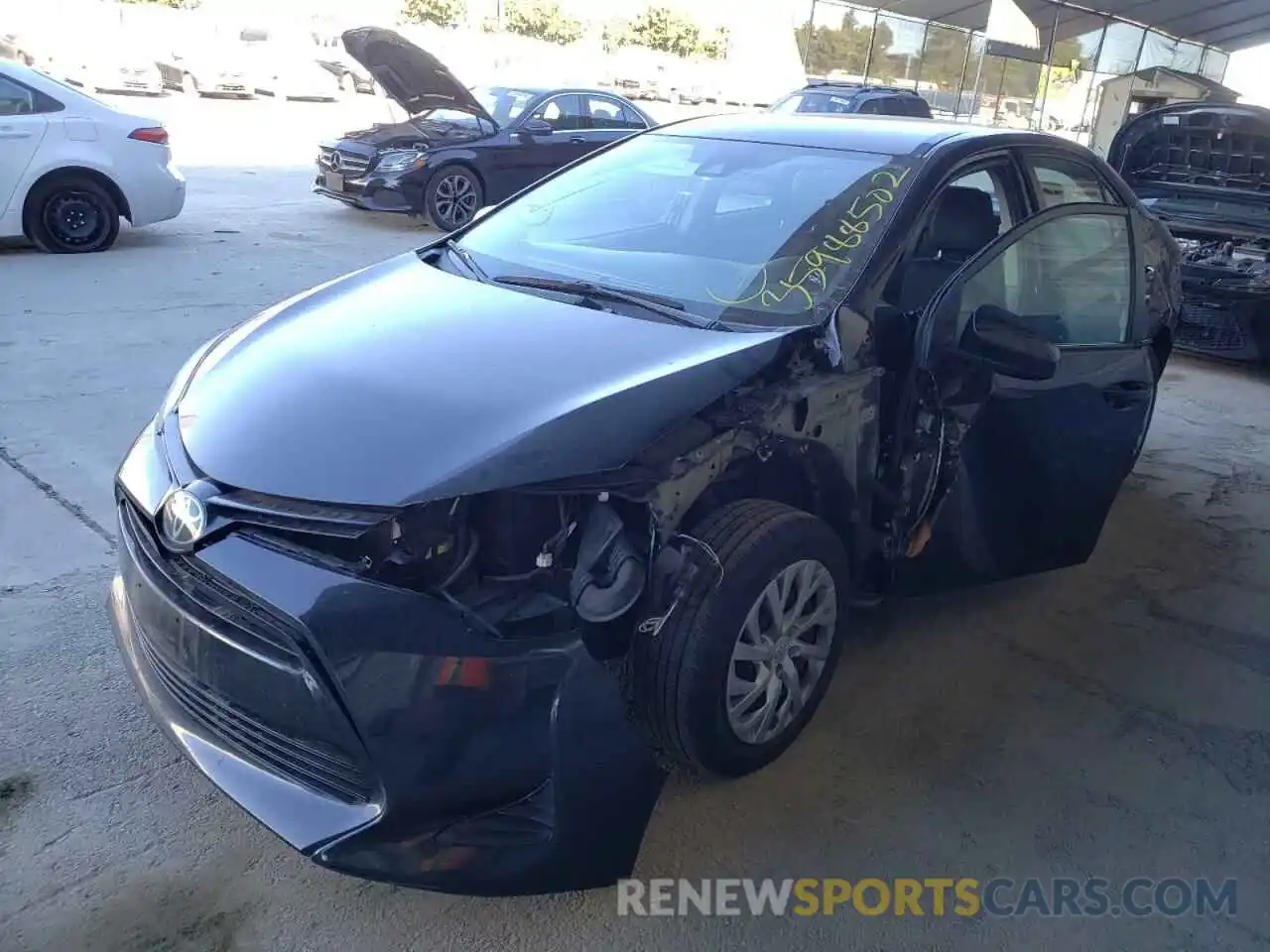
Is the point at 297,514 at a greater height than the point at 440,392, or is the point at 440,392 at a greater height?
the point at 440,392

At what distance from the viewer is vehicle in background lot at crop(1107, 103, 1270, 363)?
267 inches

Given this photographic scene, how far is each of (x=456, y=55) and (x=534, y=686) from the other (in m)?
31.9


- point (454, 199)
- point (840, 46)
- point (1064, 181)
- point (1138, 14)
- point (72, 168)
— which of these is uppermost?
point (1138, 14)

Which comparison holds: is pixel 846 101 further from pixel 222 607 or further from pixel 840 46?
pixel 840 46

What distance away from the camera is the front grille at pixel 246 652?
1.99 metres

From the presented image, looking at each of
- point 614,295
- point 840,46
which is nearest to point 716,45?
point 840,46

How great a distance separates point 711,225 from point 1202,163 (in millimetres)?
5505

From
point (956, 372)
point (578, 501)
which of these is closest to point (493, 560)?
point (578, 501)

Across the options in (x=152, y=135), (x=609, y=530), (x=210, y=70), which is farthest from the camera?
(x=210, y=70)

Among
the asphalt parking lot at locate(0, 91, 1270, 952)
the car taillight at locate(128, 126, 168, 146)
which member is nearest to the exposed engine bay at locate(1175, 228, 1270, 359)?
the asphalt parking lot at locate(0, 91, 1270, 952)

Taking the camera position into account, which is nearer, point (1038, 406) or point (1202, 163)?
point (1038, 406)

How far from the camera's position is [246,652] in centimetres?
203

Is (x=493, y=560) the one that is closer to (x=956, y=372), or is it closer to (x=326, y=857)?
(x=326, y=857)

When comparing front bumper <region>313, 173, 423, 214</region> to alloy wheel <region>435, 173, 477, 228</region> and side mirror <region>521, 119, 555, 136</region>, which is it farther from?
side mirror <region>521, 119, 555, 136</region>
